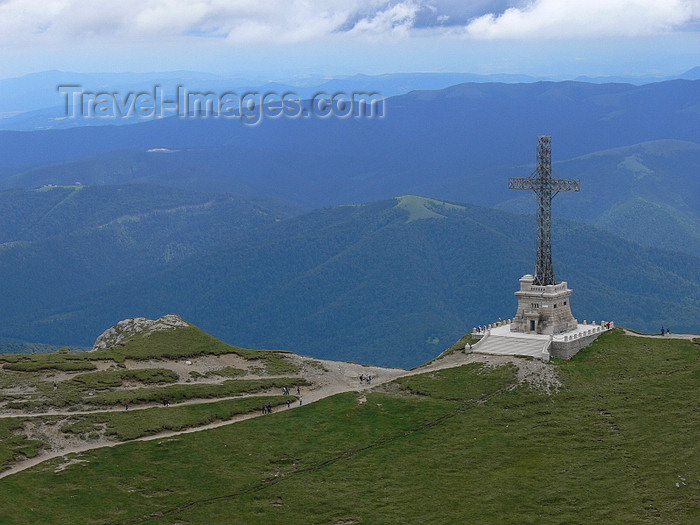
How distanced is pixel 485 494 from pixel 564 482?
5.83 metres

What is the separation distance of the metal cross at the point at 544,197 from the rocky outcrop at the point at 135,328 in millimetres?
38073

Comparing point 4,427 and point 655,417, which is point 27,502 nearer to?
point 4,427

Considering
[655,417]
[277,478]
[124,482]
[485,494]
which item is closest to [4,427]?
[124,482]

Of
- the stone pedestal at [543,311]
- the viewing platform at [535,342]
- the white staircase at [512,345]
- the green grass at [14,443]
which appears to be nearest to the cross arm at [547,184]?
the stone pedestal at [543,311]

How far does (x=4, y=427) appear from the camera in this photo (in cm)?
9156

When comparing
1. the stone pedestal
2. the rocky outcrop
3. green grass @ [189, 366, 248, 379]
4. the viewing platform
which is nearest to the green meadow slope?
the viewing platform

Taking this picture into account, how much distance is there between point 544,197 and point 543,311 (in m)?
11.8

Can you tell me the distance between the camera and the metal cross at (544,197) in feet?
392

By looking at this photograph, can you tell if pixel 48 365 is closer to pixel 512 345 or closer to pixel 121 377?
pixel 121 377

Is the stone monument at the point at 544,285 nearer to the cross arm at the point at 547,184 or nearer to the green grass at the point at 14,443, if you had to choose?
the cross arm at the point at 547,184

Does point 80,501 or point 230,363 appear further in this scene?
point 230,363

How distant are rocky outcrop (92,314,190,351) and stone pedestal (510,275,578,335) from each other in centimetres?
3576

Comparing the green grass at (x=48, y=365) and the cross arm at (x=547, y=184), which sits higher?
the cross arm at (x=547, y=184)

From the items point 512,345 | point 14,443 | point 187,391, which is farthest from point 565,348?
point 14,443
